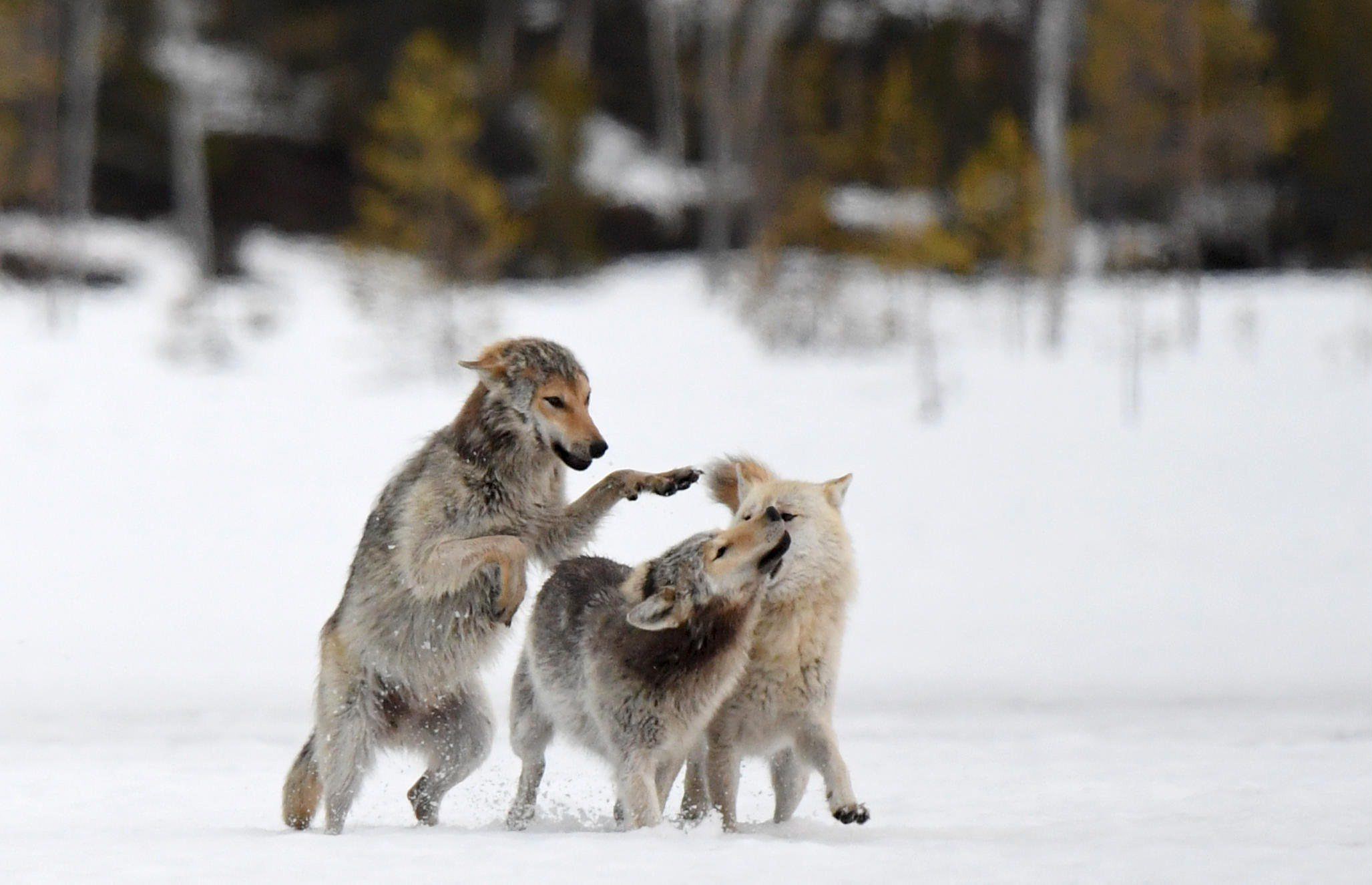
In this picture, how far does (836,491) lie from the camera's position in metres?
6.29

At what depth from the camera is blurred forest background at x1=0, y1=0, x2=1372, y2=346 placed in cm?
2247

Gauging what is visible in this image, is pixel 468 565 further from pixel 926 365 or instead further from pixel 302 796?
pixel 926 365

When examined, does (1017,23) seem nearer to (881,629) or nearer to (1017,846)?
(881,629)

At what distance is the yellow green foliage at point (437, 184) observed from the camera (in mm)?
21375

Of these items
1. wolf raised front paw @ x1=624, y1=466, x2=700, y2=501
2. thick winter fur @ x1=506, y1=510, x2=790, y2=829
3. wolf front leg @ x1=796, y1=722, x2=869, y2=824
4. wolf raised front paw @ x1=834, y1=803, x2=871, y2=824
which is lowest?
wolf raised front paw @ x1=834, y1=803, x2=871, y2=824

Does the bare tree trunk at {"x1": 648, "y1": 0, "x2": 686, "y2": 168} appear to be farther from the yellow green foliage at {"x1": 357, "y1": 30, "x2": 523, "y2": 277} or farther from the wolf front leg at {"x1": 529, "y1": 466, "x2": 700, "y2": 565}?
the wolf front leg at {"x1": 529, "y1": 466, "x2": 700, "y2": 565}

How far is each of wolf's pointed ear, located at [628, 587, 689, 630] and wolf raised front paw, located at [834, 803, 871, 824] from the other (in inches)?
34.6

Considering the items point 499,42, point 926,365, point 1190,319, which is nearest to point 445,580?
point 926,365

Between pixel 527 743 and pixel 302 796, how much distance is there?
89 centimetres

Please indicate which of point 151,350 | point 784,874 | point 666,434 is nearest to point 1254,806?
point 784,874

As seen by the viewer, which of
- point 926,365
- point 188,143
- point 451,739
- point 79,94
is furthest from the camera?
point 188,143

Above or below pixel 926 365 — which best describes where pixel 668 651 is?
above

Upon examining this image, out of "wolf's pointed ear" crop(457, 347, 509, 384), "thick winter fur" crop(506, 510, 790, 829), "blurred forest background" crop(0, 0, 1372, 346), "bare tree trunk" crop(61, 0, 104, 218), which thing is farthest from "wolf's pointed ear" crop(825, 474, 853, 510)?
"bare tree trunk" crop(61, 0, 104, 218)

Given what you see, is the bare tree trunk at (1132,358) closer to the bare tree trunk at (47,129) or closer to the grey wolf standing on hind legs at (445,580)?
the grey wolf standing on hind legs at (445,580)
